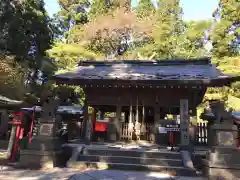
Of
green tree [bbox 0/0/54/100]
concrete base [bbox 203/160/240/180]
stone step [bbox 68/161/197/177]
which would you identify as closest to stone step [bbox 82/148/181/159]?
stone step [bbox 68/161/197/177]

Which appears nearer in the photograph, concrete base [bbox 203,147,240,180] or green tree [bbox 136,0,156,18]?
concrete base [bbox 203,147,240,180]

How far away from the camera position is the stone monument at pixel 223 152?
7.04 meters

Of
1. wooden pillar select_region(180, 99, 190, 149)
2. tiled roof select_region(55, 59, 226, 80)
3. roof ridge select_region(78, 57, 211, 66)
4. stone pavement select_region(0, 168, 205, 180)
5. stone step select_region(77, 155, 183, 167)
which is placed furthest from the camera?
roof ridge select_region(78, 57, 211, 66)

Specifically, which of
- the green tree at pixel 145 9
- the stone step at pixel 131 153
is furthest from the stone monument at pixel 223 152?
the green tree at pixel 145 9

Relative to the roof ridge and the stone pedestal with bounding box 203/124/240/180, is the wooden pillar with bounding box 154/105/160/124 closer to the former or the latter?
the roof ridge

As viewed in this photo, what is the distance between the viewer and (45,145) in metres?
8.25

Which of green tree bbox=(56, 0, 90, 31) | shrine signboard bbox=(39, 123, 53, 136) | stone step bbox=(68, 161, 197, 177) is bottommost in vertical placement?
stone step bbox=(68, 161, 197, 177)

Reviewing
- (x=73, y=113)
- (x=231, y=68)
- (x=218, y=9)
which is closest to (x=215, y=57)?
(x=231, y=68)

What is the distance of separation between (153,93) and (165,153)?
3.94 meters

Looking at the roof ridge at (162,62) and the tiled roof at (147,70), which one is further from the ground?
the roof ridge at (162,62)

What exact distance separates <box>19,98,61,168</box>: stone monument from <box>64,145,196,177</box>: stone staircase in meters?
0.67

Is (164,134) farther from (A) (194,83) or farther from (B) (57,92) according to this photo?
(B) (57,92)

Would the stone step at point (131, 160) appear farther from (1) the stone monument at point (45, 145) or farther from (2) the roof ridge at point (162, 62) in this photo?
(2) the roof ridge at point (162, 62)

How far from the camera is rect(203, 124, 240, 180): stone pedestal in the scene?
23.1ft
